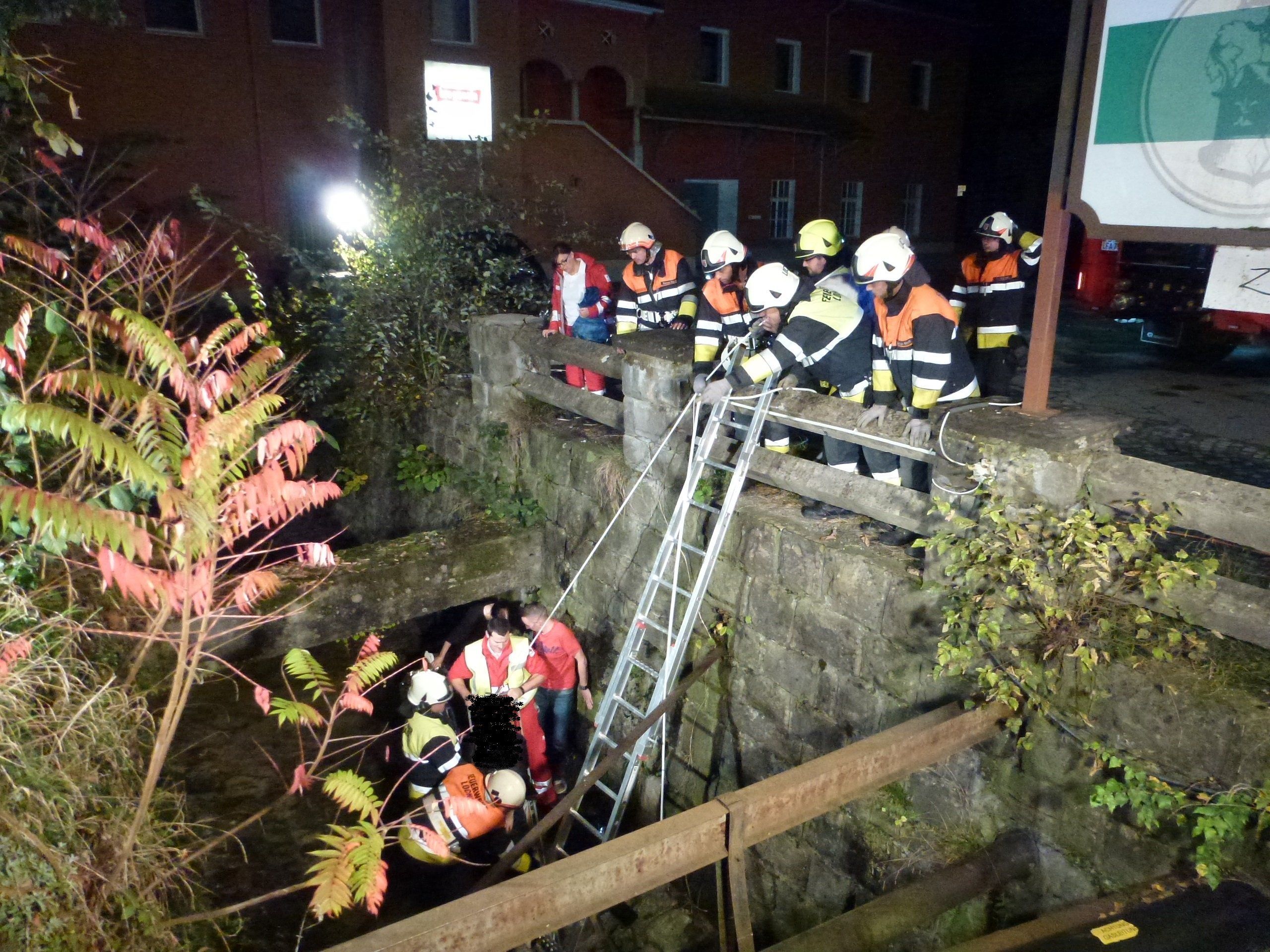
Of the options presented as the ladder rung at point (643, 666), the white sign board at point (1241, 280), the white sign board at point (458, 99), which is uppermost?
the white sign board at point (458, 99)

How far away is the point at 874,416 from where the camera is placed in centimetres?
481

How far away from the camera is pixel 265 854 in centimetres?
598

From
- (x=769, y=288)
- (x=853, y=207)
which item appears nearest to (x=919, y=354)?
(x=769, y=288)

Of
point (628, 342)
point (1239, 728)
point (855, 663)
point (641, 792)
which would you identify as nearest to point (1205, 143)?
point (1239, 728)

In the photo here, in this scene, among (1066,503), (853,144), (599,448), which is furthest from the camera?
(853,144)

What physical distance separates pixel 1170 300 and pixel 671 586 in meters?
8.07

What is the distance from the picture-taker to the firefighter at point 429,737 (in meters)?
5.84

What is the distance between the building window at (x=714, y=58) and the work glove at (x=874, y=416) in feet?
67.9

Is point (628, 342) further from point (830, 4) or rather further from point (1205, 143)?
point (830, 4)

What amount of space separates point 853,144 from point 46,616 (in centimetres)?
2589

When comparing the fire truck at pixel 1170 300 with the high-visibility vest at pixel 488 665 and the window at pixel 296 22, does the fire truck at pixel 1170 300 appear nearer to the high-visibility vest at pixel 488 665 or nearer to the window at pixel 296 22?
the high-visibility vest at pixel 488 665

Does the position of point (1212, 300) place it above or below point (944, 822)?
above

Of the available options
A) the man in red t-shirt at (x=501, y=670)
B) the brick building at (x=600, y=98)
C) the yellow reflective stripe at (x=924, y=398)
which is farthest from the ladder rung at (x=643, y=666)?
the brick building at (x=600, y=98)

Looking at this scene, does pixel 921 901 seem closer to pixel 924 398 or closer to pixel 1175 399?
pixel 924 398
